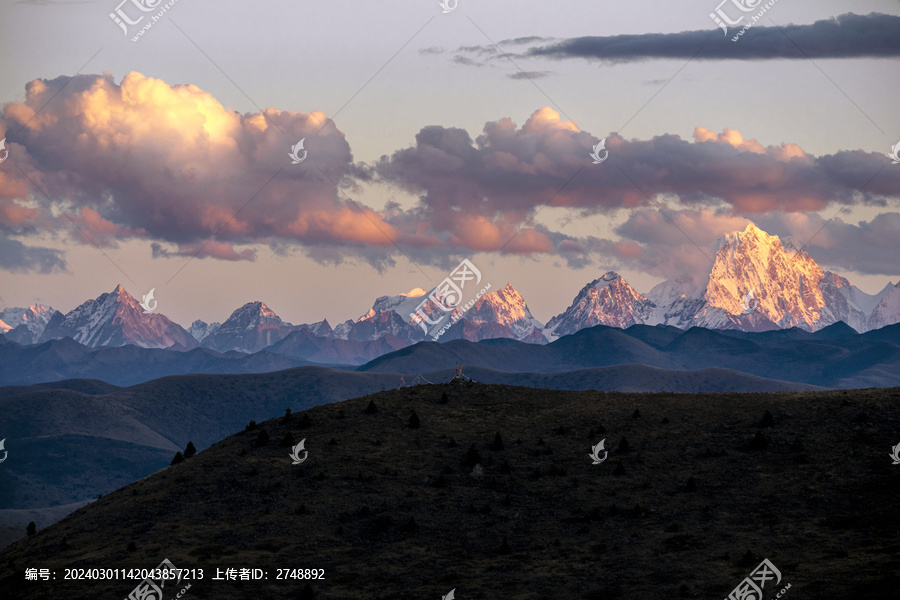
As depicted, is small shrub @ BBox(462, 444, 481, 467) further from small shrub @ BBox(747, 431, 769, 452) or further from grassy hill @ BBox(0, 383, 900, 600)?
small shrub @ BBox(747, 431, 769, 452)

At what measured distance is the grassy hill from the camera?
7575cm

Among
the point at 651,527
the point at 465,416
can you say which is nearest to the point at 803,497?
the point at 651,527

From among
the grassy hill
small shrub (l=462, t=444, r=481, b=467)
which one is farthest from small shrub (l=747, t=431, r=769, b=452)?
small shrub (l=462, t=444, r=481, b=467)

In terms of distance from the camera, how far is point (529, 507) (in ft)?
308

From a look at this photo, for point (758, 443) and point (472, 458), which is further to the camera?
point (472, 458)

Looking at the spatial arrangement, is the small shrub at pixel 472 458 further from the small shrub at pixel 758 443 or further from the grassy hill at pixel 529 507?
the small shrub at pixel 758 443

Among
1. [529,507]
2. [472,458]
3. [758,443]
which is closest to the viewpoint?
[529,507]

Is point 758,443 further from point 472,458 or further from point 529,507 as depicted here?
point 472,458

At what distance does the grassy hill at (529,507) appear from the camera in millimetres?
75750

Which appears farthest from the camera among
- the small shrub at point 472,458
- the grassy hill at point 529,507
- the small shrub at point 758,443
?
the small shrub at point 472,458

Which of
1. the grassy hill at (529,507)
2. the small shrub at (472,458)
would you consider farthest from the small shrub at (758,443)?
the small shrub at (472,458)

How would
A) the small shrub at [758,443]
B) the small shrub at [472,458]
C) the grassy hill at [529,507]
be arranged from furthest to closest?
1. the small shrub at [472,458]
2. the small shrub at [758,443]
3. the grassy hill at [529,507]

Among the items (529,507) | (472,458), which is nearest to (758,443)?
(529,507)

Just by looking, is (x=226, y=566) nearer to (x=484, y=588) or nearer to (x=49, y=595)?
(x=49, y=595)
